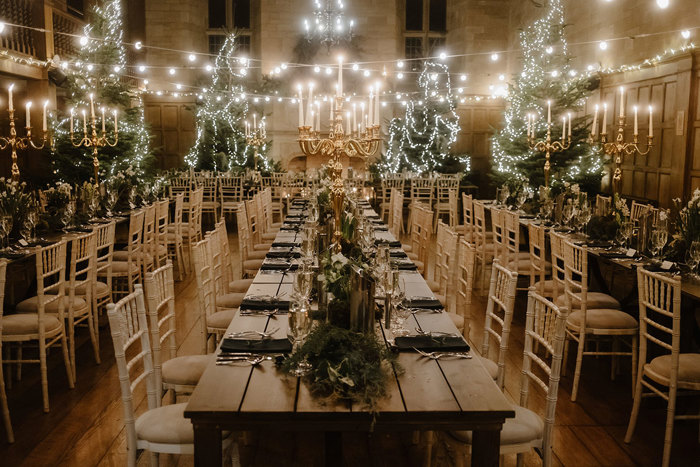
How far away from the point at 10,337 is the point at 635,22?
28.8 ft

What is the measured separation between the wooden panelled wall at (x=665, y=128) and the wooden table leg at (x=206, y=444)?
7.41m

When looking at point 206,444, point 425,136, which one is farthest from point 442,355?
point 425,136

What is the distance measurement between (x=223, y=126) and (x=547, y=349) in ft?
36.7

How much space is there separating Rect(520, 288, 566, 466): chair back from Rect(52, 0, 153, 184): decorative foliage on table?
874 cm

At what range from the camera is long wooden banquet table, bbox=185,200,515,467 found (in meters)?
2.12

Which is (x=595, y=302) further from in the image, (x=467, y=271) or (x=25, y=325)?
(x=25, y=325)

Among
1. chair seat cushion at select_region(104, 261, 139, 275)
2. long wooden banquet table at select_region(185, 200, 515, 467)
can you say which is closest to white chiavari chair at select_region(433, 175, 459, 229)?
chair seat cushion at select_region(104, 261, 139, 275)

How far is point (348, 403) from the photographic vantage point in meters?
2.16

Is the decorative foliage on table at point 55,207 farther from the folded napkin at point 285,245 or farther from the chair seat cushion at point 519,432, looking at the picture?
the chair seat cushion at point 519,432

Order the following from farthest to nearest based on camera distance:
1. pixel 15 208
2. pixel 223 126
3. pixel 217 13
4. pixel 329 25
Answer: pixel 217 13
pixel 329 25
pixel 223 126
pixel 15 208

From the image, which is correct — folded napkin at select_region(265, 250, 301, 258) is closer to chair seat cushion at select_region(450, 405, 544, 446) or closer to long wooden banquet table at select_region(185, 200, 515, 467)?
long wooden banquet table at select_region(185, 200, 515, 467)

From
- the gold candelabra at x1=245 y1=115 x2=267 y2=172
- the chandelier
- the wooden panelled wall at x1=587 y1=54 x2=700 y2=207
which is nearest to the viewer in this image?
the wooden panelled wall at x1=587 y1=54 x2=700 y2=207

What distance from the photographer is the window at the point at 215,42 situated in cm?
1538

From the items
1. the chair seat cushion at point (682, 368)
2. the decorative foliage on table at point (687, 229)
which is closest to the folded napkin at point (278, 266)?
the chair seat cushion at point (682, 368)
